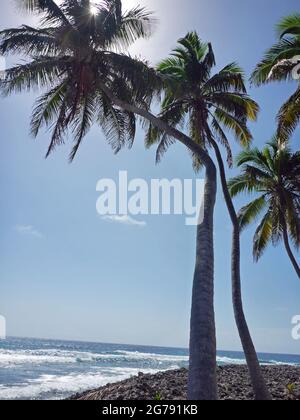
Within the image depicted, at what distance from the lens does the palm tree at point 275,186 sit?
18891 mm

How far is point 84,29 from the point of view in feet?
39.0

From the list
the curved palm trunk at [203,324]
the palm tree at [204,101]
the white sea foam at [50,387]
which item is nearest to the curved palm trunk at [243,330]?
the palm tree at [204,101]

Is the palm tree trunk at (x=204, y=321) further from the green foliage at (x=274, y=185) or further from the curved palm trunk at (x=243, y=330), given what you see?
the green foliage at (x=274, y=185)

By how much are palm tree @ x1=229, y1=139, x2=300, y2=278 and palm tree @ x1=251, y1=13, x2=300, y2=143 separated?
526cm

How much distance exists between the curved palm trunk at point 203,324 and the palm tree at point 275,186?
1002 centimetres

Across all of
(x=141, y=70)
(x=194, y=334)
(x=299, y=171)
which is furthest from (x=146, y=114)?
(x=299, y=171)

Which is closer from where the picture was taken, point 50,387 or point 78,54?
point 78,54

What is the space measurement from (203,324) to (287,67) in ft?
26.7

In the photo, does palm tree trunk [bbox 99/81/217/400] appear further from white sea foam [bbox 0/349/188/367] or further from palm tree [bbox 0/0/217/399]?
white sea foam [bbox 0/349/188/367]

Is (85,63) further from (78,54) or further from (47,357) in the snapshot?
(47,357)

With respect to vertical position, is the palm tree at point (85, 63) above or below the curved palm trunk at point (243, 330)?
Answer: above

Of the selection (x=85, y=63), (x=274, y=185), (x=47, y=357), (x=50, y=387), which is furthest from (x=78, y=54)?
(x=47, y=357)

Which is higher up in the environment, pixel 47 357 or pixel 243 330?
pixel 243 330

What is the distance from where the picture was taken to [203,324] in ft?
26.9
